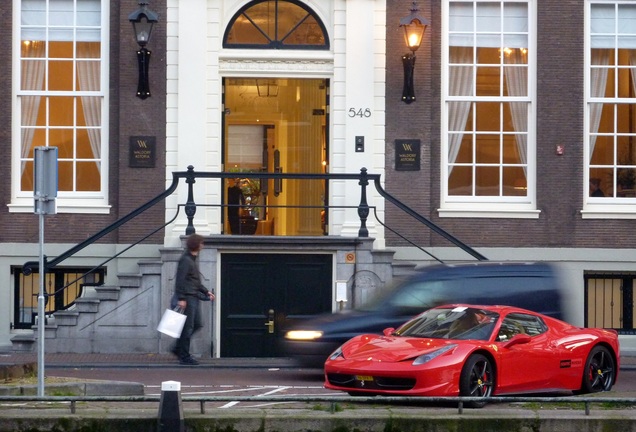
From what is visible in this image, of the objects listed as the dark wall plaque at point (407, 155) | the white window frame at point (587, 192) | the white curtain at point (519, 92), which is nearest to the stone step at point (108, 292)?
the dark wall plaque at point (407, 155)

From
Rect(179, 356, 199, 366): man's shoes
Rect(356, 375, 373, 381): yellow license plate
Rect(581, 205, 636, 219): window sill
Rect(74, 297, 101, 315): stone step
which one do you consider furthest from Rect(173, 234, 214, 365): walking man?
Rect(581, 205, 636, 219): window sill

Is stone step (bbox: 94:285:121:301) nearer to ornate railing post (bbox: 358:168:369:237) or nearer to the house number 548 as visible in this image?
ornate railing post (bbox: 358:168:369:237)

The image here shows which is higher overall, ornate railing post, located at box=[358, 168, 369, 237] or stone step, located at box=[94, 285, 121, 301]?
ornate railing post, located at box=[358, 168, 369, 237]

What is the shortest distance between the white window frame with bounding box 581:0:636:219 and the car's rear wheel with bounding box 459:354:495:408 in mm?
9735

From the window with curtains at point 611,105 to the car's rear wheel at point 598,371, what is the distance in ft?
26.4

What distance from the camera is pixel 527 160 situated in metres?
22.6

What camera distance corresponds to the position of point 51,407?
12.0 meters

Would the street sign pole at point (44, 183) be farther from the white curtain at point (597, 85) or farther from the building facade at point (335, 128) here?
the white curtain at point (597, 85)

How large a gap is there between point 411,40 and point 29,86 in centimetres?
696

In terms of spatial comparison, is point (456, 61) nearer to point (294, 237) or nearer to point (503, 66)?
point (503, 66)

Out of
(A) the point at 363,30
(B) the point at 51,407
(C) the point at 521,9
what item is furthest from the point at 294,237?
(B) the point at 51,407

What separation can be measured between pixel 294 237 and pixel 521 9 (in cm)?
622

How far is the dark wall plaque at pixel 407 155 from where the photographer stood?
866 inches

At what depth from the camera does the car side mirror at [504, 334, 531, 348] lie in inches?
531
